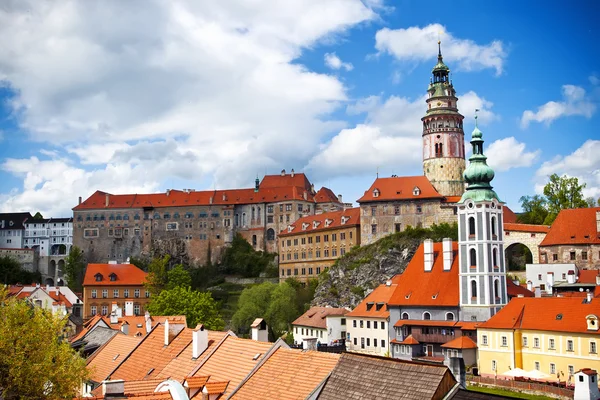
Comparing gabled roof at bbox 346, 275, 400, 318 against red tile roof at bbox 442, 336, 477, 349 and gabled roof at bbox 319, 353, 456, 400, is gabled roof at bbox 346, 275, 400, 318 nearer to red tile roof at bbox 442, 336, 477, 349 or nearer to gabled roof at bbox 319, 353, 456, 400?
red tile roof at bbox 442, 336, 477, 349

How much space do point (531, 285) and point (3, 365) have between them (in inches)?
2016

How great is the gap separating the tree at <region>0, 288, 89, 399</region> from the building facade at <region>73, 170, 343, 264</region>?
83908 mm

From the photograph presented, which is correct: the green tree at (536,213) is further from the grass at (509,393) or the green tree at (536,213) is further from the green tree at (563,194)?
the grass at (509,393)

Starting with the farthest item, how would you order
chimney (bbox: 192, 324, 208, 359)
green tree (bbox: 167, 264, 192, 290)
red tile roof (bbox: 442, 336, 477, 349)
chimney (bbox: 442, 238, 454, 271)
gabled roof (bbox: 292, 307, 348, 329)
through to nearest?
green tree (bbox: 167, 264, 192, 290)
gabled roof (bbox: 292, 307, 348, 329)
chimney (bbox: 442, 238, 454, 271)
red tile roof (bbox: 442, 336, 477, 349)
chimney (bbox: 192, 324, 208, 359)

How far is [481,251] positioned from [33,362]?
3905cm

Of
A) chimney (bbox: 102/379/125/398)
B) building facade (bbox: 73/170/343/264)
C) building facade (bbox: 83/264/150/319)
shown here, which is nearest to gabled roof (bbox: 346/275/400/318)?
building facade (bbox: 83/264/150/319)

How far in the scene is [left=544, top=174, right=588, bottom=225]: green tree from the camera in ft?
265

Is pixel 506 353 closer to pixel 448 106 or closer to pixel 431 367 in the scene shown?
pixel 431 367

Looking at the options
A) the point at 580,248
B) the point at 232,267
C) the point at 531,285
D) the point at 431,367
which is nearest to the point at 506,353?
the point at 531,285

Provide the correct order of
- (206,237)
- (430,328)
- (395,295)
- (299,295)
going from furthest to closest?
(206,237) → (299,295) → (395,295) → (430,328)

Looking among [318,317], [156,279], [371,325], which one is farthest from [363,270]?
[156,279]

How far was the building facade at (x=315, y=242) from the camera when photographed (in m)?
87.7

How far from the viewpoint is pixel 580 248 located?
6506 centimetres

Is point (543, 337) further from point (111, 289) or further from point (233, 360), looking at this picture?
point (111, 289)
